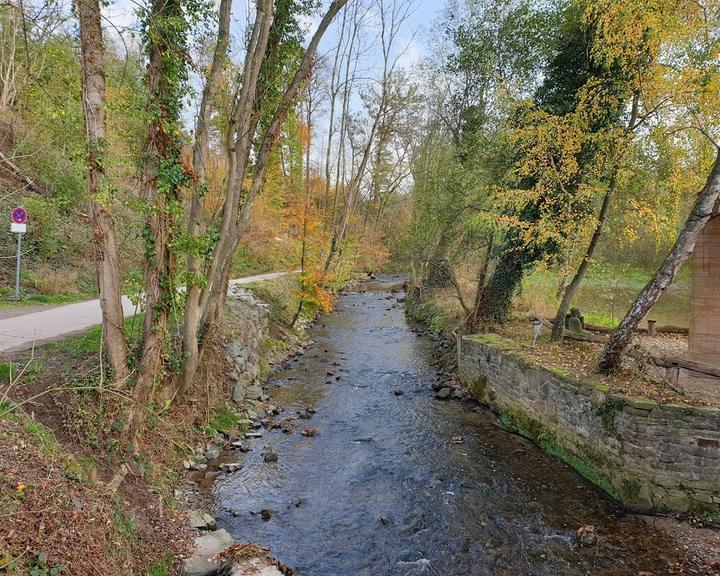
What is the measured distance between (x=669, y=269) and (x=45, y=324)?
1109cm

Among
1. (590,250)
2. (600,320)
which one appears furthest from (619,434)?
(600,320)

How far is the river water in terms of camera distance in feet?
15.9

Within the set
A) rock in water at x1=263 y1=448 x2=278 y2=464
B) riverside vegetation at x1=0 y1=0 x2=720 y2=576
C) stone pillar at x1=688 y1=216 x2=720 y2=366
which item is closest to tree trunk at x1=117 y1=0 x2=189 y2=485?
riverside vegetation at x1=0 y1=0 x2=720 y2=576

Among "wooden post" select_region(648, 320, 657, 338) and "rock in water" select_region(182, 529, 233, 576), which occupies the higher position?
"wooden post" select_region(648, 320, 657, 338)

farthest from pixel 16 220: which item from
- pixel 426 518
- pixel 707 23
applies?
pixel 707 23

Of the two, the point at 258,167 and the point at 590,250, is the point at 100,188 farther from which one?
the point at 590,250

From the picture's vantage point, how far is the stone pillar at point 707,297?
26.1 ft

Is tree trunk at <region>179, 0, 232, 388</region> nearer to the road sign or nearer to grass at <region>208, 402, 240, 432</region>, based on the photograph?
grass at <region>208, 402, 240, 432</region>

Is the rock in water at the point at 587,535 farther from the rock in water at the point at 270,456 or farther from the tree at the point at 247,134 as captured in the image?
the tree at the point at 247,134

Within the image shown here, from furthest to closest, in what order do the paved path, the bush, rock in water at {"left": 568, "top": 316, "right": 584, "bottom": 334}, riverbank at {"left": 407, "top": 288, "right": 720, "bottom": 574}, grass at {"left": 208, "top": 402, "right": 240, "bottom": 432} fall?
1. the bush
2. rock in water at {"left": 568, "top": 316, "right": 584, "bottom": 334}
3. grass at {"left": 208, "top": 402, "right": 240, "bottom": 432}
4. the paved path
5. riverbank at {"left": 407, "top": 288, "right": 720, "bottom": 574}

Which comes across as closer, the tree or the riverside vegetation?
the riverside vegetation

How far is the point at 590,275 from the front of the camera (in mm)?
11297

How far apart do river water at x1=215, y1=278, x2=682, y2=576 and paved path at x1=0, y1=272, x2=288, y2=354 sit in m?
3.83

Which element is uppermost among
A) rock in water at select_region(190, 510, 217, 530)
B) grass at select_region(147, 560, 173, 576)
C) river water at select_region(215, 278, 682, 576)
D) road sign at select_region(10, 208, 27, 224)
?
road sign at select_region(10, 208, 27, 224)
